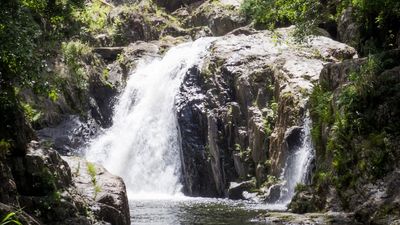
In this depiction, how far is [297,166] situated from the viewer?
69.8ft

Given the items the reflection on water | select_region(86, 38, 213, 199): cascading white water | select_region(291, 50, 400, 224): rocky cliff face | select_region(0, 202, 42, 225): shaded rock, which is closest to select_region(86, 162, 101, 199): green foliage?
the reflection on water

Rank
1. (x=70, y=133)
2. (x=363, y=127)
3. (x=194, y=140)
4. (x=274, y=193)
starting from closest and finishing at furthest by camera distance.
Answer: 1. (x=363, y=127)
2. (x=274, y=193)
3. (x=194, y=140)
4. (x=70, y=133)

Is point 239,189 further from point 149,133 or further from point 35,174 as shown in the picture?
point 35,174

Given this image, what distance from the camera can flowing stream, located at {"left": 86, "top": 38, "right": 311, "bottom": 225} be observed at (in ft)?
70.0

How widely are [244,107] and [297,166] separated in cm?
587

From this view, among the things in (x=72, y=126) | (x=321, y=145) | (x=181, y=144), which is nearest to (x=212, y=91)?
(x=181, y=144)

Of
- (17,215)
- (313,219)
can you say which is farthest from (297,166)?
(17,215)

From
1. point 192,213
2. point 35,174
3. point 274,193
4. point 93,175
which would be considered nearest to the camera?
point 35,174

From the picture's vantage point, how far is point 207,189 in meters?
25.6

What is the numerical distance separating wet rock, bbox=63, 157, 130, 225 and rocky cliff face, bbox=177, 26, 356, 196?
1031 cm

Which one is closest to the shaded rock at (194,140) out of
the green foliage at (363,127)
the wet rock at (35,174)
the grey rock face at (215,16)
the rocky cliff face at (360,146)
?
the rocky cliff face at (360,146)

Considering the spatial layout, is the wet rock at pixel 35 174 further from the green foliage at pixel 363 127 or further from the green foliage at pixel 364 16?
the green foliage at pixel 364 16

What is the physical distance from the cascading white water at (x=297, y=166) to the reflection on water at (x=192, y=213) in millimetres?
1928

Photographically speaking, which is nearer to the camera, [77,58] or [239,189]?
[239,189]
